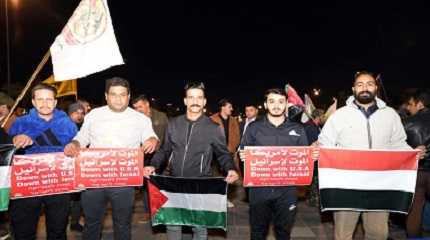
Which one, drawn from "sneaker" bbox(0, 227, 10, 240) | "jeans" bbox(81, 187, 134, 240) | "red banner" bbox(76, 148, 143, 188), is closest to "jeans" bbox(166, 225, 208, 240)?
"jeans" bbox(81, 187, 134, 240)

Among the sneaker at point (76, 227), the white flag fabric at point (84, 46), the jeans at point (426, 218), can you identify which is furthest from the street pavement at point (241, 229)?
the white flag fabric at point (84, 46)

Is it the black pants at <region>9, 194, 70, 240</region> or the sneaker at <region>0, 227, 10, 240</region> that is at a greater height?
the black pants at <region>9, 194, 70, 240</region>

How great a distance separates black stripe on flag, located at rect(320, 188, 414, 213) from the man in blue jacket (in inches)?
118

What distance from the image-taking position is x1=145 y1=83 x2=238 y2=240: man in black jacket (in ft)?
16.6

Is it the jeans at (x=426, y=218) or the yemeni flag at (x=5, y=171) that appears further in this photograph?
the jeans at (x=426, y=218)

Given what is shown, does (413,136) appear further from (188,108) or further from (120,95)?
(120,95)

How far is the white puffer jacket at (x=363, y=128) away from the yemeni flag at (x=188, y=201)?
142 centimetres

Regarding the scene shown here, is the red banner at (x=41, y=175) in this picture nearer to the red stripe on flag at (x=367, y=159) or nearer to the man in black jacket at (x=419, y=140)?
the red stripe on flag at (x=367, y=159)

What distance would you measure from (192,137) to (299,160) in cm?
126

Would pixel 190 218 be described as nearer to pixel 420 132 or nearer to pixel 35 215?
pixel 35 215

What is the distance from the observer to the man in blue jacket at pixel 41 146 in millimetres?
4828

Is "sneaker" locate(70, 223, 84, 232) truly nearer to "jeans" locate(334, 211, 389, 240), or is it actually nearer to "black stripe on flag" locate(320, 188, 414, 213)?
"black stripe on flag" locate(320, 188, 414, 213)

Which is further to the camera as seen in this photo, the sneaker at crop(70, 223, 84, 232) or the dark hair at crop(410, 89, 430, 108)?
the sneaker at crop(70, 223, 84, 232)

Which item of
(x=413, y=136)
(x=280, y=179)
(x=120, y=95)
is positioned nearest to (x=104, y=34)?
(x=120, y=95)
